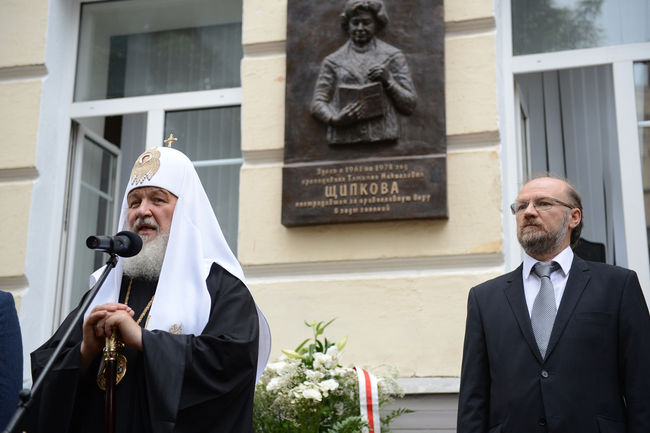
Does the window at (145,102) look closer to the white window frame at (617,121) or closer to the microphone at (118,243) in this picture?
the white window frame at (617,121)

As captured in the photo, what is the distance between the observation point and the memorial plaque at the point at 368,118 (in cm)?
513

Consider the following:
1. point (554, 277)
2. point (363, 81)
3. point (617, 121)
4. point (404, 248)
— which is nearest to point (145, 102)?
point (363, 81)

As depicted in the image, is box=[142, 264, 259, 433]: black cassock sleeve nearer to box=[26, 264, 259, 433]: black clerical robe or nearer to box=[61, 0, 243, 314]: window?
box=[26, 264, 259, 433]: black clerical robe

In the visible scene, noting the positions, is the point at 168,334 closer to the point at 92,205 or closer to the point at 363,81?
Result: the point at 363,81

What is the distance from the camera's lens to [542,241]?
382 centimetres

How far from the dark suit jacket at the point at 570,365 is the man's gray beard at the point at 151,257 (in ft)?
4.54

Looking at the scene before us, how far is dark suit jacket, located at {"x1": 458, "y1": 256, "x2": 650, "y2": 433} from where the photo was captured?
3359 millimetres

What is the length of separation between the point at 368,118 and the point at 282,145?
24.5 inches

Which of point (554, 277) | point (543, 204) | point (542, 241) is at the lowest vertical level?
point (554, 277)

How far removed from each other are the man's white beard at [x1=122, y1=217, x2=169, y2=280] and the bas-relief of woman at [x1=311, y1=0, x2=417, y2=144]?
5.94ft

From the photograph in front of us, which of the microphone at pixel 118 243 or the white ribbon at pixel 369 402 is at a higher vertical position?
the microphone at pixel 118 243

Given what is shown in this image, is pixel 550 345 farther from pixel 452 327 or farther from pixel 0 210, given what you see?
pixel 0 210

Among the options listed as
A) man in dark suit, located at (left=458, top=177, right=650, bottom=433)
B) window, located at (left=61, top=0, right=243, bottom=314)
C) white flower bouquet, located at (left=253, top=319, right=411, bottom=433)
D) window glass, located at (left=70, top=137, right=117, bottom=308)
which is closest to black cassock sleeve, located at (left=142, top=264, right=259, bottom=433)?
white flower bouquet, located at (left=253, top=319, right=411, bottom=433)

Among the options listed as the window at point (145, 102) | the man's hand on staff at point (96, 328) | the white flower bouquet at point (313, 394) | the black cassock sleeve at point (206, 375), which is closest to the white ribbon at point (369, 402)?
the white flower bouquet at point (313, 394)
